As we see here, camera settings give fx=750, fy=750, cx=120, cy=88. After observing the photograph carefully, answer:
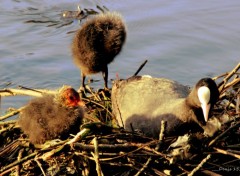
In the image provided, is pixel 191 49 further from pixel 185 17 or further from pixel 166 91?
pixel 166 91

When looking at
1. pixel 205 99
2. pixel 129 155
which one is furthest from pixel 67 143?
pixel 205 99

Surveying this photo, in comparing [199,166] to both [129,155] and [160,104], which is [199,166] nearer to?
[129,155]

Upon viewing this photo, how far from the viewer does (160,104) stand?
20.3ft

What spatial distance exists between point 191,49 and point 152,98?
129 inches

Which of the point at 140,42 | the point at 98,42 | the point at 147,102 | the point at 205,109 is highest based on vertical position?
the point at 98,42

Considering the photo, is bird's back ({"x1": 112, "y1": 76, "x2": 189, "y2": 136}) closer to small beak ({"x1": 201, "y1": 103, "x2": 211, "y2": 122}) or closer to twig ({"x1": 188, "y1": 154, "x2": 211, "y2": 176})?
small beak ({"x1": 201, "y1": 103, "x2": 211, "y2": 122})

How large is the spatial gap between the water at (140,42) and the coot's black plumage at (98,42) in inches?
43.6

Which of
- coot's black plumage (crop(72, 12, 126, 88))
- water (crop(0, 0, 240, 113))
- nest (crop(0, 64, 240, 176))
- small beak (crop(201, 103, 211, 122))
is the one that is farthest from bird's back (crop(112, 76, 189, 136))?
water (crop(0, 0, 240, 113))

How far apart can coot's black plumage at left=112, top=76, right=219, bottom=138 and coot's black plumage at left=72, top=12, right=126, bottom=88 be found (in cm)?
71

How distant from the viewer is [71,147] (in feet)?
17.1

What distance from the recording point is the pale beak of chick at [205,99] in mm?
5616

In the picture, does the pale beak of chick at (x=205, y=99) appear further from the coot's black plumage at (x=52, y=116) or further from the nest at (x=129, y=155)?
the coot's black plumage at (x=52, y=116)

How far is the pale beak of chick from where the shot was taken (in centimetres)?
562

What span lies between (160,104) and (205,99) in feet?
2.11
